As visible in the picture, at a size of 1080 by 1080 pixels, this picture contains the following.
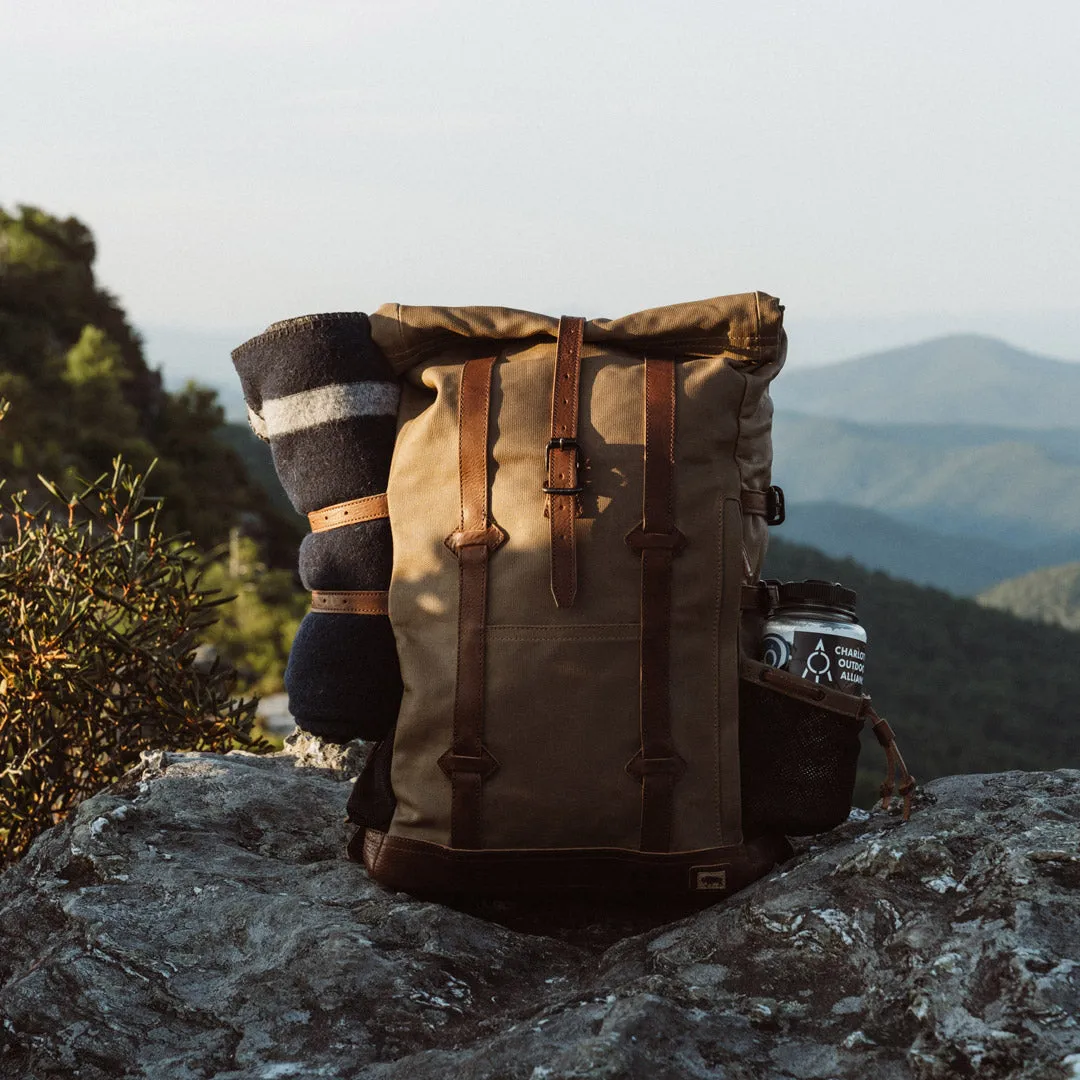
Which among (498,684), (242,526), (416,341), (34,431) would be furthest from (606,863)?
(242,526)

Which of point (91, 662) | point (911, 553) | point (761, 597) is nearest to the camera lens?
point (761, 597)

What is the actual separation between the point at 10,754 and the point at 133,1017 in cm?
139

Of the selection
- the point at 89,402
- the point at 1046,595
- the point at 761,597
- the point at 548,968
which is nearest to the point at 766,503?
the point at 761,597

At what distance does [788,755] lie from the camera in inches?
117

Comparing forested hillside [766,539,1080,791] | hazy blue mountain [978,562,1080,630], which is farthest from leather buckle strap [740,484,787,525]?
hazy blue mountain [978,562,1080,630]

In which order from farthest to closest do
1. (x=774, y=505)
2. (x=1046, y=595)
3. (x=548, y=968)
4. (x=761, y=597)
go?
(x=1046, y=595) → (x=774, y=505) → (x=761, y=597) → (x=548, y=968)

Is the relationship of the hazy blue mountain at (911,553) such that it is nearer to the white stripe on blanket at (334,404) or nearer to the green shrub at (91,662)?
the green shrub at (91,662)

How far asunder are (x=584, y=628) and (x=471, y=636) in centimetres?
26

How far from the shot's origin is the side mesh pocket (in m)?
2.95

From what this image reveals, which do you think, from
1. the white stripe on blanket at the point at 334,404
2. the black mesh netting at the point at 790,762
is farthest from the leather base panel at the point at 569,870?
the white stripe on blanket at the point at 334,404

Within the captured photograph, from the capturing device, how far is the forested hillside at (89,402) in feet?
46.3

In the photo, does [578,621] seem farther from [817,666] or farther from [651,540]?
[817,666]

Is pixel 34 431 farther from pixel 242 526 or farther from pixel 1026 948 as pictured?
pixel 1026 948

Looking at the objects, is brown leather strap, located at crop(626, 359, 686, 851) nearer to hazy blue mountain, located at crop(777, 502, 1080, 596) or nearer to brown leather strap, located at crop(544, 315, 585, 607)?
brown leather strap, located at crop(544, 315, 585, 607)
